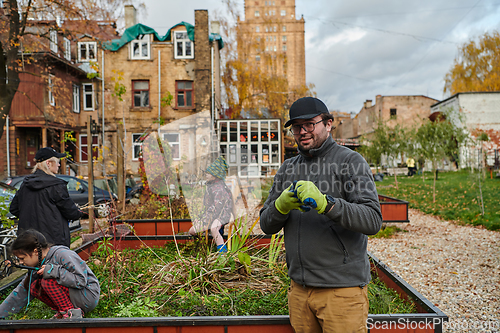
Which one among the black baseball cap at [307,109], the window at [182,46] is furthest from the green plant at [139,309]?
the window at [182,46]

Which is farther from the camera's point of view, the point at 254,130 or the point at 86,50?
the point at 86,50

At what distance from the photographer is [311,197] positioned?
154 cm

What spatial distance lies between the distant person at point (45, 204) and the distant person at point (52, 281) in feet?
2.59

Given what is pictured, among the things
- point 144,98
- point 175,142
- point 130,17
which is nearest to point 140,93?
point 144,98

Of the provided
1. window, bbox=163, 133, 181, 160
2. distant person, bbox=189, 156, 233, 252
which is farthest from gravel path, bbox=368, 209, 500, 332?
window, bbox=163, 133, 181, 160

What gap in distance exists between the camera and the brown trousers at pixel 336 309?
1696 millimetres

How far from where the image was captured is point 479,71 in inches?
1421

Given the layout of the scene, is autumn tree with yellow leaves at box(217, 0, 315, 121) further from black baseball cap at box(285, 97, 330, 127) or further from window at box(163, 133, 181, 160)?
black baseball cap at box(285, 97, 330, 127)

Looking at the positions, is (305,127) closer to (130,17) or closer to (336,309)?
(336,309)

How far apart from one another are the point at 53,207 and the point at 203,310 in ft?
6.58

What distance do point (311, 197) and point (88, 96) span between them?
2314cm

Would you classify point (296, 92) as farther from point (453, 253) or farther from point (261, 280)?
point (261, 280)

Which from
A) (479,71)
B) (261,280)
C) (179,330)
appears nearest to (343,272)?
(179,330)

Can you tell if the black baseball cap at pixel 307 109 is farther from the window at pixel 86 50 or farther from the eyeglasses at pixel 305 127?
the window at pixel 86 50
